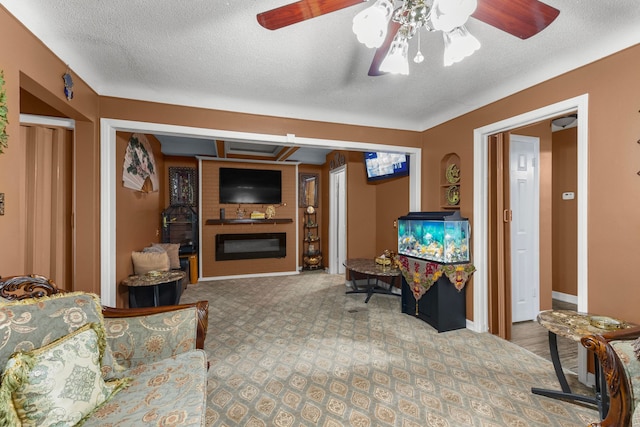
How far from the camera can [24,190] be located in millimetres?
2311

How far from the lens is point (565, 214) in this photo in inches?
171

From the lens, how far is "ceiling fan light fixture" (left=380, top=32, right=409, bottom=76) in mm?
1396

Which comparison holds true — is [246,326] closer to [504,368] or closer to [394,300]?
Answer: [394,300]

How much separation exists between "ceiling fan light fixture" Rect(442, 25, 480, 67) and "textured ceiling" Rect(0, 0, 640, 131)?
66 cm

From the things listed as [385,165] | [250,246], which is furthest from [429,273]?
[250,246]

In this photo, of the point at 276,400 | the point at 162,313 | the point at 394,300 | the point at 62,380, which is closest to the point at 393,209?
the point at 394,300

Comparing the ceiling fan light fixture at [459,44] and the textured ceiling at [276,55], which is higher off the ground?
the textured ceiling at [276,55]

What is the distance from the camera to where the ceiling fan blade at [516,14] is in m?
1.18

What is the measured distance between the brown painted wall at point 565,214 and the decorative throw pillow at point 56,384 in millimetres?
5491

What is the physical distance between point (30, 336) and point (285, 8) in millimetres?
1733

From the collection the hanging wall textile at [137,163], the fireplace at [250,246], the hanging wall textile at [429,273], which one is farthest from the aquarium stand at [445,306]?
the hanging wall textile at [137,163]

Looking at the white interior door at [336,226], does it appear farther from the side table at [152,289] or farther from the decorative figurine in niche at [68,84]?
the decorative figurine in niche at [68,84]

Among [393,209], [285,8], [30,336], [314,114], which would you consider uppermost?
[314,114]

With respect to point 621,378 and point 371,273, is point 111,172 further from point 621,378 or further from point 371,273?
point 621,378
